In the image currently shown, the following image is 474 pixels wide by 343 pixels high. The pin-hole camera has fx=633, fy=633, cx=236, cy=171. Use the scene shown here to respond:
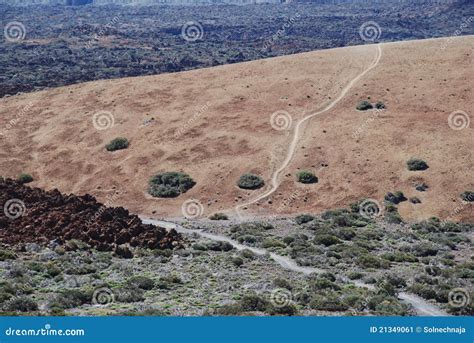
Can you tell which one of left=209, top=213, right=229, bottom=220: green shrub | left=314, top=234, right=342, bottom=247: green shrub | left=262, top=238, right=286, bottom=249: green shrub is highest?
left=209, top=213, right=229, bottom=220: green shrub

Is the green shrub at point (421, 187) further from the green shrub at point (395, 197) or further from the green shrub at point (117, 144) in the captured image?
the green shrub at point (117, 144)

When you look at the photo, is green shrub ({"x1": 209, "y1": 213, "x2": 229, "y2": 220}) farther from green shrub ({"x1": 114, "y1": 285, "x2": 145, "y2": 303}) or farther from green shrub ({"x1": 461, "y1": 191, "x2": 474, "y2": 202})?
green shrub ({"x1": 114, "y1": 285, "x2": 145, "y2": 303})

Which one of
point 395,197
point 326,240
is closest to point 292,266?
point 326,240

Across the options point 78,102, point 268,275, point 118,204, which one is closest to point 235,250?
point 268,275

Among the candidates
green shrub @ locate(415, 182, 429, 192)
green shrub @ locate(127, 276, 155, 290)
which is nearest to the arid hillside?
green shrub @ locate(415, 182, 429, 192)

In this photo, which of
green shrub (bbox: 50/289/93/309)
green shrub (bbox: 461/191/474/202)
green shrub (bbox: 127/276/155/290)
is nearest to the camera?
green shrub (bbox: 50/289/93/309)

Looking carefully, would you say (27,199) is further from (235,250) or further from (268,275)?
(268,275)
